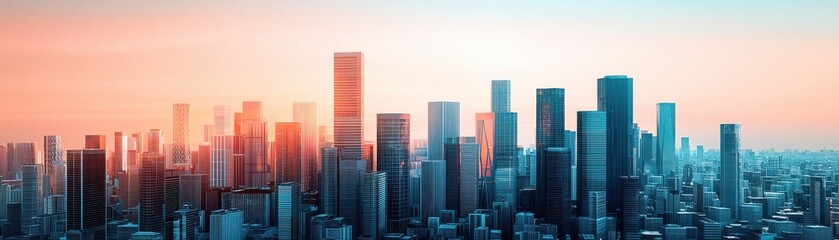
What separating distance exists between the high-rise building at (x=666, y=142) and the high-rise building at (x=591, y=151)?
1.55m

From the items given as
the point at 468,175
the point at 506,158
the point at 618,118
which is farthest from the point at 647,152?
the point at 468,175

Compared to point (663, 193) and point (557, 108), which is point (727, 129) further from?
point (557, 108)

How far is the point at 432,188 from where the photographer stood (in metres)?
18.2

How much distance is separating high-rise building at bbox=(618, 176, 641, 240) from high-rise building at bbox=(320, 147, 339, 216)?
21.3 feet

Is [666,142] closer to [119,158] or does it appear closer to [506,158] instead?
[506,158]

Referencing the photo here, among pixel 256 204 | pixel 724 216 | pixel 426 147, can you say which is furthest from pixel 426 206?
pixel 724 216

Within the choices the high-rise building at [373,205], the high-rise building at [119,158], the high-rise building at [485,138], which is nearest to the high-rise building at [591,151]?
the high-rise building at [485,138]

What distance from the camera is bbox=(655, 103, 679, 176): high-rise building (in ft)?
60.2

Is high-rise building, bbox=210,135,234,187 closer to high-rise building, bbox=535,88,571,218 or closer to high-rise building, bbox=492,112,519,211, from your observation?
high-rise building, bbox=492,112,519,211

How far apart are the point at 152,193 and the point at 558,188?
9.59 metres

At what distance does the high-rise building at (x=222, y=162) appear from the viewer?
1717 centimetres

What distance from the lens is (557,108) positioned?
67.1 feet

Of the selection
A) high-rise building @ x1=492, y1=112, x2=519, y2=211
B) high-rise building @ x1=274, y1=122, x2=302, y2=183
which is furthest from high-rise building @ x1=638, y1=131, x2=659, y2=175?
high-rise building @ x1=274, y1=122, x2=302, y2=183

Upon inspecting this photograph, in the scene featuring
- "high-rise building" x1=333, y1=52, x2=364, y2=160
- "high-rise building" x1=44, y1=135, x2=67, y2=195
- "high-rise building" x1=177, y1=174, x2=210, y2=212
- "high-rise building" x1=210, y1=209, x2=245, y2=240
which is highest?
"high-rise building" x1=333, y1=52, x2=364, y2=160
